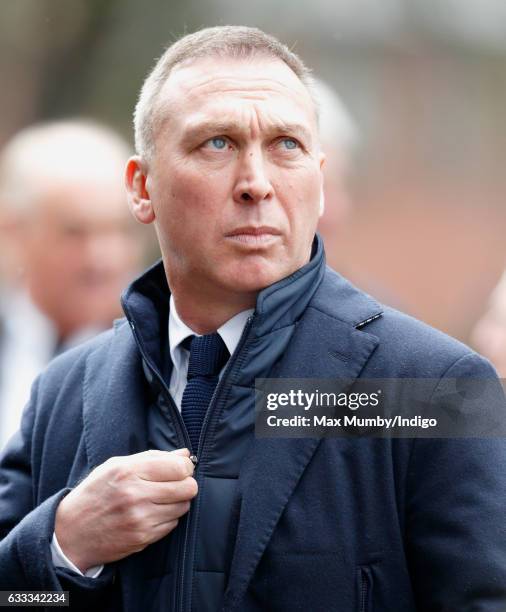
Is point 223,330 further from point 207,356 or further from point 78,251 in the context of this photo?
point 78,251

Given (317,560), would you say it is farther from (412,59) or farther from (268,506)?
(412,59)

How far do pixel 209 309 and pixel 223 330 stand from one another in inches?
2.4

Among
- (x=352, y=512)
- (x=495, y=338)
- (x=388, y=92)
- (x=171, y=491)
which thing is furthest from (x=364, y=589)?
(x=388, y=92)

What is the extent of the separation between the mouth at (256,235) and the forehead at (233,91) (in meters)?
0.21

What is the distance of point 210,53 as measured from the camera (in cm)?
256

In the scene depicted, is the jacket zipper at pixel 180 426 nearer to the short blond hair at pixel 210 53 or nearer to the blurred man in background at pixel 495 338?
the short blond hair at pixel 210 53

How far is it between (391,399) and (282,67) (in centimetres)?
69

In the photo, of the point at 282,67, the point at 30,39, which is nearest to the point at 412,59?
the point at 30,39

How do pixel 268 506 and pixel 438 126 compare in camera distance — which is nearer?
pixel 268 506

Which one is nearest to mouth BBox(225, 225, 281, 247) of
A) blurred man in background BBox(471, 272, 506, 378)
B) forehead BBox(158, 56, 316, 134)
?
forehead BBox(158, 56, 316, 134)

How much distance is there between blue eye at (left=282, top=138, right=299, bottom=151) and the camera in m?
2.48

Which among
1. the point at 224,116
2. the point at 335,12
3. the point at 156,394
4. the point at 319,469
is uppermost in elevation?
the point at 335,12

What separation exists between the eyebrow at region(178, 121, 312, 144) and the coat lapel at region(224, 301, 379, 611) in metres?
0.34

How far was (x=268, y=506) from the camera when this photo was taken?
2.29 metres
